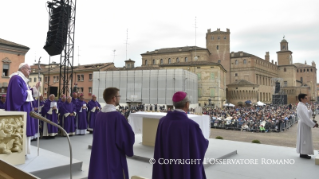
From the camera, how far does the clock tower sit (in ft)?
266

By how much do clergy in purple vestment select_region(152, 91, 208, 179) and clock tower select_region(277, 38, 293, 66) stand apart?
93.4 m

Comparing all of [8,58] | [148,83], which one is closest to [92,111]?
[8,58]

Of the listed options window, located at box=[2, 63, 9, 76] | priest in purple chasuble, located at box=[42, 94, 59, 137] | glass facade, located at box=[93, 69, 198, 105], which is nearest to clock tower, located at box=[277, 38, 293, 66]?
glass facade, located at box=[93, 69, 198, 105]

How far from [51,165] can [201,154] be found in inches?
110

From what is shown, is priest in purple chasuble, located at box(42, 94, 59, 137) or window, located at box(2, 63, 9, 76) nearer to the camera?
priest in purple chasuble, located at box(42, 94, 59, 137)

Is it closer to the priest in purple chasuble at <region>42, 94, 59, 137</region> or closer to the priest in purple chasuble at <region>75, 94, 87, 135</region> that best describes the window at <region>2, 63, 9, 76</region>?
the priest in purple chasuble at <region>75, 94, 87, 135</region>

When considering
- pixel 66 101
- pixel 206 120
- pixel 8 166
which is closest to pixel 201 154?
pixel 8 166

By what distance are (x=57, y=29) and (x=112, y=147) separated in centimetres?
1432

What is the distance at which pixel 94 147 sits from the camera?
113 inches

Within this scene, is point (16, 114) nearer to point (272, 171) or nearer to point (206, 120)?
point (206, 120)

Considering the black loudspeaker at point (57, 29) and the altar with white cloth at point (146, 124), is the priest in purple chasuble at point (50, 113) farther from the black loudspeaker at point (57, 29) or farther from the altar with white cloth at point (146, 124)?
the black loudspeaker at point (57, 29)

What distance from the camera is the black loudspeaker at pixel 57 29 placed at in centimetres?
1454

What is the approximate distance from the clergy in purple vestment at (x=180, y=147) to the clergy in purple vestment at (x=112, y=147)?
0.46 m

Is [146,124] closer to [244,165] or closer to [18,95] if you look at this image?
[244,165]
